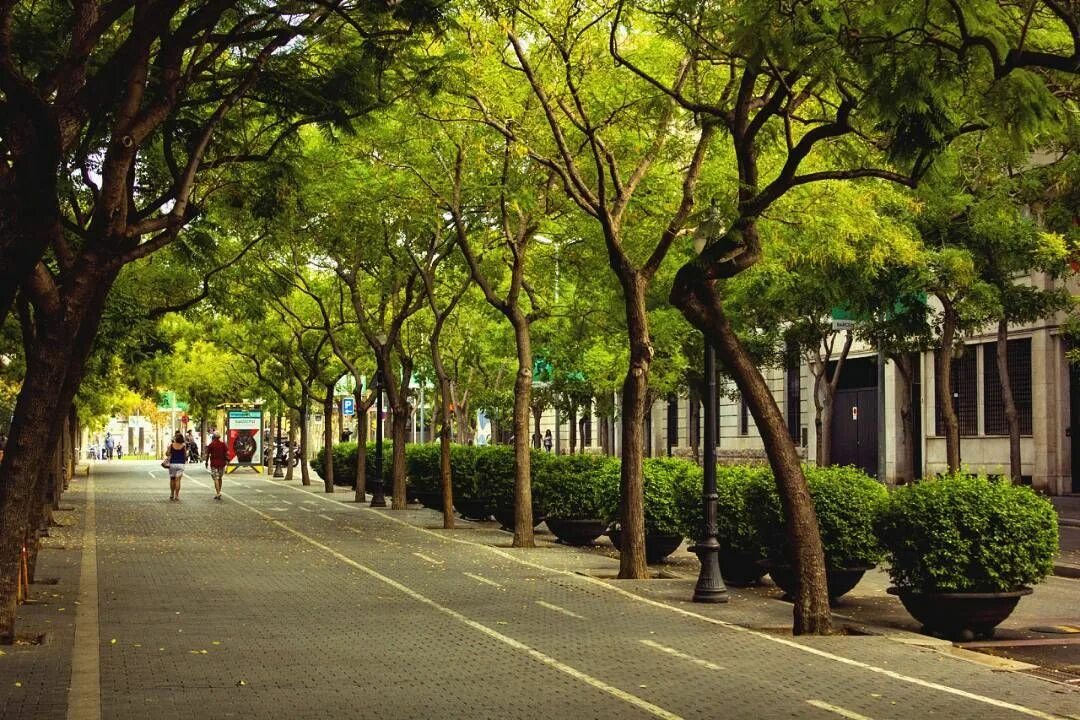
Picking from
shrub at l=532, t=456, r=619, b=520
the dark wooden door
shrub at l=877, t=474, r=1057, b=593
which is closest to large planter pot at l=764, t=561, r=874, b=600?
shrub at l=877, t=474, r=1057, b=593

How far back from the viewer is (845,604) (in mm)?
16859

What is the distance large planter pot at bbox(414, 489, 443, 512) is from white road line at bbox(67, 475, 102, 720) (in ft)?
49.8

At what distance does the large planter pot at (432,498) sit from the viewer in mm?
35500

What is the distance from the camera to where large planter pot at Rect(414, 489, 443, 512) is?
116ft

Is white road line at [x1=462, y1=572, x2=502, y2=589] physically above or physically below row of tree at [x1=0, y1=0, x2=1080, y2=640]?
below

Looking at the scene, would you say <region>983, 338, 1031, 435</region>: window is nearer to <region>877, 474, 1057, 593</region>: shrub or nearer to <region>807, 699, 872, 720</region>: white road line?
<region>877, 474, 1057, 593</region>: shrub

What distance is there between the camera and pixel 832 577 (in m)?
15.8

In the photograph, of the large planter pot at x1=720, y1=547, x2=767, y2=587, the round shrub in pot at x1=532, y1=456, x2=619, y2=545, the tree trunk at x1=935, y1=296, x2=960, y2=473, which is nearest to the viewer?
the large planter pot at x1=720, y1=547, x2=767, y2=587

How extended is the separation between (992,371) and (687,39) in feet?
102

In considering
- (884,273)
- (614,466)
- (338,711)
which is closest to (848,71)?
(338,711)

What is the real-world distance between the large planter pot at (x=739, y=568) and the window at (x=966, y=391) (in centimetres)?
2686

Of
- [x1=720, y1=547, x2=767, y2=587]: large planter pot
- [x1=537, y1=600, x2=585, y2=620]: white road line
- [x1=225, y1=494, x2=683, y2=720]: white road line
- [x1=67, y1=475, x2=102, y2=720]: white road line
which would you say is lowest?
[x1=537, y1=600, x2=585, y2=620]: white road line

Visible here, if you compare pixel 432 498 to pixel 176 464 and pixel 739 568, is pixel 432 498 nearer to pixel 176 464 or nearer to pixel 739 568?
pixel 176 464

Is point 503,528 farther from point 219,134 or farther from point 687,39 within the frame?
point 687,39
